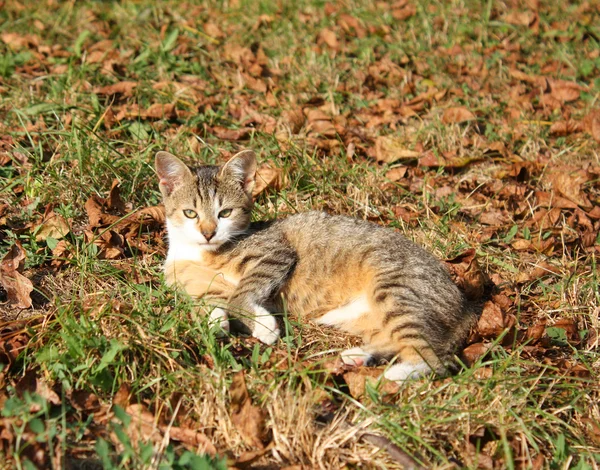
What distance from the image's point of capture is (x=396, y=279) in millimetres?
4371

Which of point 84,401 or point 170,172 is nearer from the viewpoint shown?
point 84,401

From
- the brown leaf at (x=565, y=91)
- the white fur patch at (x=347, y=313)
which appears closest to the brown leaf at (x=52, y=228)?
the white fur patch at (x=347, y=313)

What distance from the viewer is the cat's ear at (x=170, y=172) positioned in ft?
15.3

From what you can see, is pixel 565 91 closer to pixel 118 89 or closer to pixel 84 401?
pixel 118 89

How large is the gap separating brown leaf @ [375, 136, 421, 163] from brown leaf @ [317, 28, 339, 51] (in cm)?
205

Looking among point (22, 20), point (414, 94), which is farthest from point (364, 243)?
point (22, 20)

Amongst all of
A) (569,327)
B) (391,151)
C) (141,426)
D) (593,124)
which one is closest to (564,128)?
(593,124)

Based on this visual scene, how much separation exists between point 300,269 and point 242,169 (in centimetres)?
86

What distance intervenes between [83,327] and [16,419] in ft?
2.04

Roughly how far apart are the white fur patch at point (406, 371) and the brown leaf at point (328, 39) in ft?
16.4

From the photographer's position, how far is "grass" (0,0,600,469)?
3.34m

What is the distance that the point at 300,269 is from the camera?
15.4 ft

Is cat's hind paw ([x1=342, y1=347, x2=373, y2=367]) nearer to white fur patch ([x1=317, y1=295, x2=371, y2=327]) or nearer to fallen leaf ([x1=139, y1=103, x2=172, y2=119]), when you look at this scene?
white fur patch ([x1=317, y1=295, x2=371, y2=327])

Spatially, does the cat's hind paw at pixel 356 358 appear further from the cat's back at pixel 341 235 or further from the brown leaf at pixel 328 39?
the brown leaf at pixel 328 39
